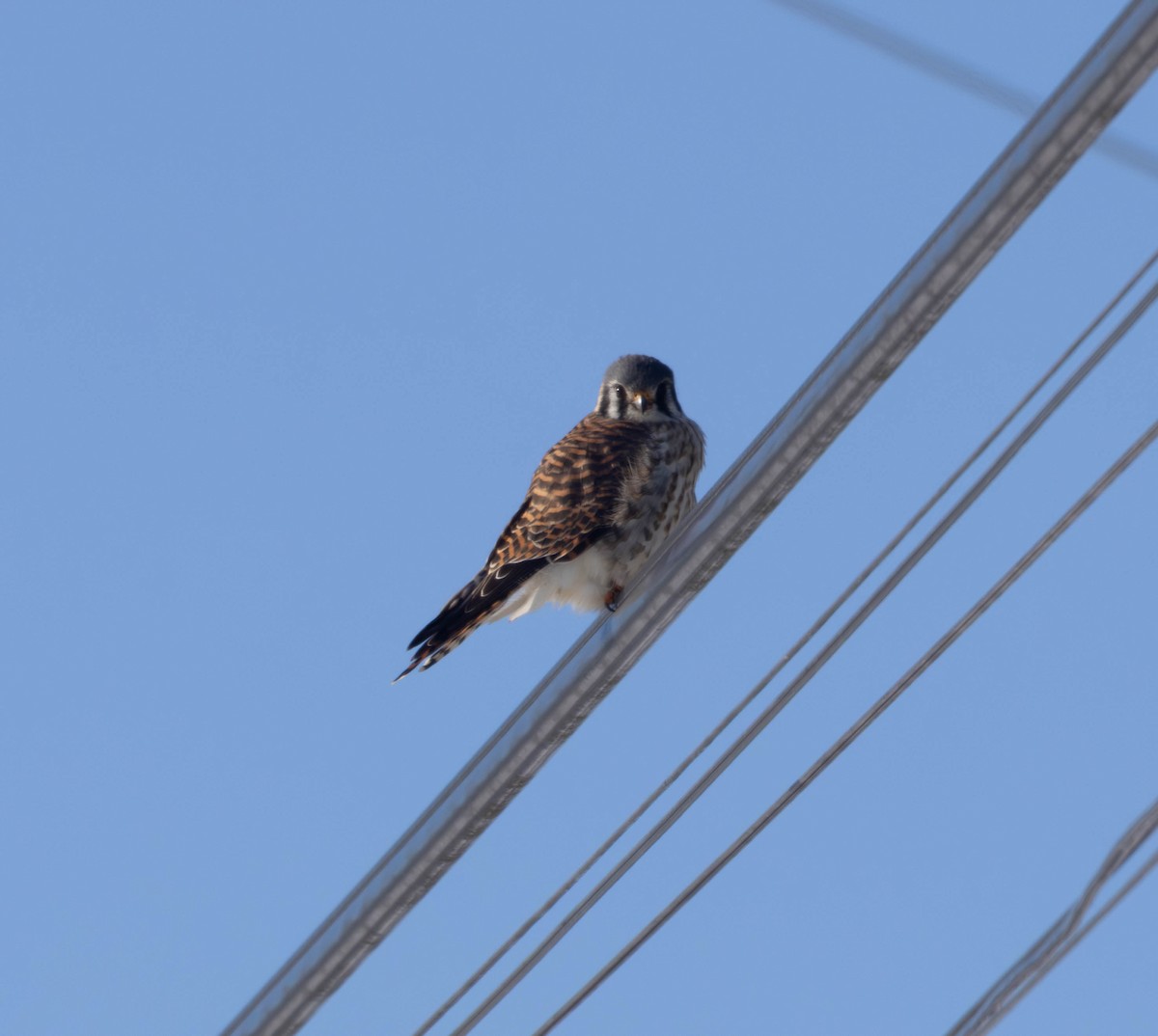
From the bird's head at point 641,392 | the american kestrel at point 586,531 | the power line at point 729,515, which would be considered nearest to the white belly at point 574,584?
the american kestrel at point 586,531

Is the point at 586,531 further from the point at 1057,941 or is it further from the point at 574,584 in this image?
the point at 1057,941

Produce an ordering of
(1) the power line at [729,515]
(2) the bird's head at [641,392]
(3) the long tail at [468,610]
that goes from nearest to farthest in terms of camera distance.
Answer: (1) the power line at [729,515]
(3) the long tail at [468,610]
(2) the bird's head at [641,392]

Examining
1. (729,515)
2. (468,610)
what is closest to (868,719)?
(729,515)

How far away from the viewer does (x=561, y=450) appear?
781 cm

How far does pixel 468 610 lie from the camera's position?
23.6ft

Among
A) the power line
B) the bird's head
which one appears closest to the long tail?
the bird's head

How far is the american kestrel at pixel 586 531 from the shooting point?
7277 mm

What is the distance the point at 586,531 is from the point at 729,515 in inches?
132

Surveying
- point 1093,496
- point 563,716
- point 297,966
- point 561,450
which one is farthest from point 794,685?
point 561,450

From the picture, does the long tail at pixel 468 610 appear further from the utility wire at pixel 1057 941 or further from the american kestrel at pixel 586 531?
the utility wire at pixel 1057 941

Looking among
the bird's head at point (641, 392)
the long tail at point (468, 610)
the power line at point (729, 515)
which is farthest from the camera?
the bird's head at point (641, 392)

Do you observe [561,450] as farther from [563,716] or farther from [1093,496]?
[1093,496]

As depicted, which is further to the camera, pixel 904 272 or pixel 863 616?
pixel 863 616

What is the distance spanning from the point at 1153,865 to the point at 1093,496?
68 centimetres
